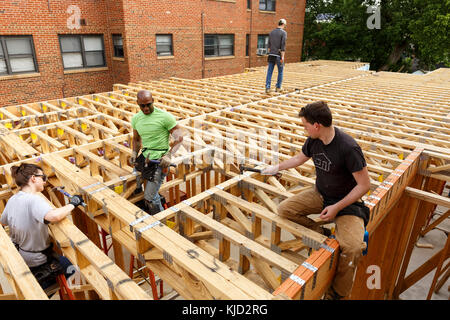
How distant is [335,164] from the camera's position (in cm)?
331

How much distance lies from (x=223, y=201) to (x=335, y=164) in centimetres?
163

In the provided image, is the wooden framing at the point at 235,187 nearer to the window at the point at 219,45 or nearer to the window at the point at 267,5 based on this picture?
the window at the point at 219,45

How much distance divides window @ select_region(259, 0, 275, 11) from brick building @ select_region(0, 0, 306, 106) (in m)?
3.60

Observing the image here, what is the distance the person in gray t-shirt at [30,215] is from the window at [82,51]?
12.6 metres

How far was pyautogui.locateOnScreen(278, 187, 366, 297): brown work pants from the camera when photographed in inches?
127

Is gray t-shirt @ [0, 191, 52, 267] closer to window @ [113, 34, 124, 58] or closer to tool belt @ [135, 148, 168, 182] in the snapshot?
tool belt @ [135, 148, 168, 182]

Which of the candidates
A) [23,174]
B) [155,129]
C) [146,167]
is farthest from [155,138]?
[23,174]

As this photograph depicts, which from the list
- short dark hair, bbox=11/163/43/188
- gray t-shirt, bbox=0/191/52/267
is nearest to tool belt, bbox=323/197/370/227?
gray t-shirt, bbox=0/191/52/267

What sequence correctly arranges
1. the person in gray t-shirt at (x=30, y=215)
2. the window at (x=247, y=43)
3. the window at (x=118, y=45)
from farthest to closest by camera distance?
the window at (x=247, y=43) → the window at (x=118, y=45) → the person in gray t-shirt at (x=30, y=215)

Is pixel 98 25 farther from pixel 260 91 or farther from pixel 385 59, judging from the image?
pixel 385 59

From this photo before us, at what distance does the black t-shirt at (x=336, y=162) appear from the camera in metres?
3.15

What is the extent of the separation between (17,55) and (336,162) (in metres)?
14.5
